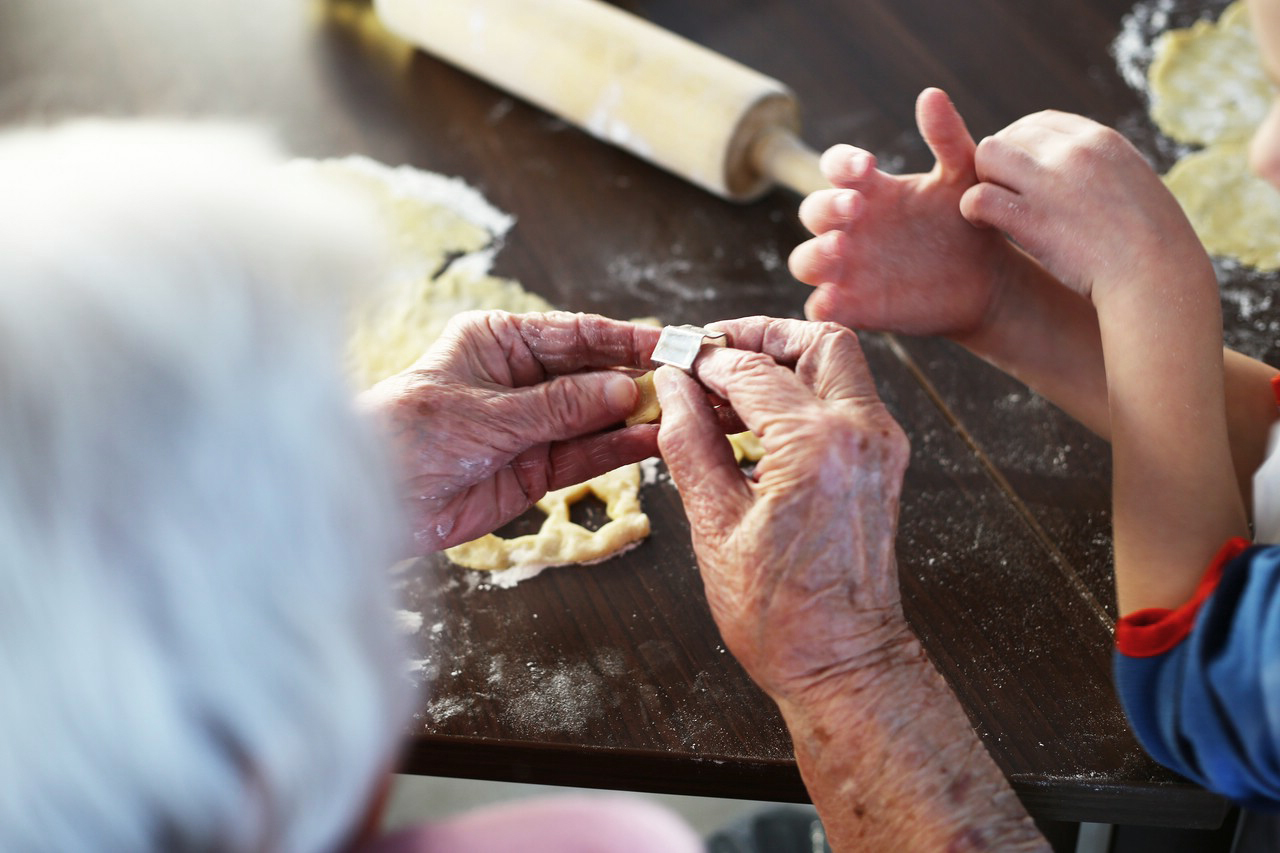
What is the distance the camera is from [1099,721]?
114cm

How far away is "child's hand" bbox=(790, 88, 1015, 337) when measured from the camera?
1348 mm

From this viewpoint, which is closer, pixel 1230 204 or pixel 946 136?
pixel 946 136

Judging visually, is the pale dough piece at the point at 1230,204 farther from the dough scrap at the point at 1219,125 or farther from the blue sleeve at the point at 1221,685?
the blue sleeve at the point at 1221,685

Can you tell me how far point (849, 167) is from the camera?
132 cm

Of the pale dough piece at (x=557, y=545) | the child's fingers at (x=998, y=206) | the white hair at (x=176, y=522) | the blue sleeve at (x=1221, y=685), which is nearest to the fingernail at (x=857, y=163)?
the child's fingers at (x=998, y=206)

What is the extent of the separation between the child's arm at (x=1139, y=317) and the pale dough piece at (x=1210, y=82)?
740 millimetres

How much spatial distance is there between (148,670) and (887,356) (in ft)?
4.05

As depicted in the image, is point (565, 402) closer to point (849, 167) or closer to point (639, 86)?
point (849, 167)

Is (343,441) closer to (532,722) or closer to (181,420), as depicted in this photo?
(181,420)

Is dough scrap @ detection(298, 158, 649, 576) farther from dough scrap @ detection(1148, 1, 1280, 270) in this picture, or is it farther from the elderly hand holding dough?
dough scrap @ detection(1148, 1, 1280, 270)

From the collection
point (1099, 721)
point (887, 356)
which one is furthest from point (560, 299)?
point (1099, 721)

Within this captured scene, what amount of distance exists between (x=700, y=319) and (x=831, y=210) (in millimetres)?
326

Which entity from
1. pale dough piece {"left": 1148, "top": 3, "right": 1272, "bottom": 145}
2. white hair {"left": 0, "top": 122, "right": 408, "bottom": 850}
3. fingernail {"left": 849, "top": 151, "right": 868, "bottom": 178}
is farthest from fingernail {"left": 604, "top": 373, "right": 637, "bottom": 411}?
pale dough piece {"left": 1148, "top": 3, "right": 1272, "bottom": 145}

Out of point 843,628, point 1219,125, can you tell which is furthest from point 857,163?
point 1219,125
